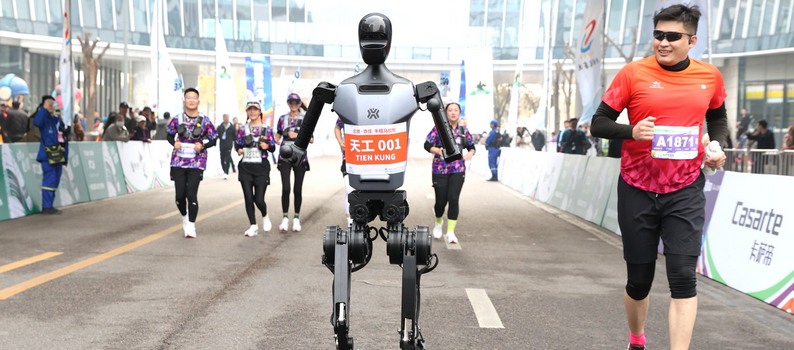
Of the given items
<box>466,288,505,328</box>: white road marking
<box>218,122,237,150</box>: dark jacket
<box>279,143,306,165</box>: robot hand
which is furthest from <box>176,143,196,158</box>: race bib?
<box>218,122,237,150</box>: dark jacket

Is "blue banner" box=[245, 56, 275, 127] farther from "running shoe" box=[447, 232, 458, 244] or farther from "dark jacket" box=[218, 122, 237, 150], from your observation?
"running shoe" box=[447, 232, 458, 244]

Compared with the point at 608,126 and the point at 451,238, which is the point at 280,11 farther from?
the point at 608,126

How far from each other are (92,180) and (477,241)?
333 inches

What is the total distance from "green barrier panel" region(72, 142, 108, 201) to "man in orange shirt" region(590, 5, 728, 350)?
43.1ft

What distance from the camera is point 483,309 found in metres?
6.65

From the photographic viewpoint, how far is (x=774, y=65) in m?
44.2

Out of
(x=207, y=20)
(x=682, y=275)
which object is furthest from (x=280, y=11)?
(x=682, y=275)

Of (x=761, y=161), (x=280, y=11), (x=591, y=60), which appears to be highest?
(x=280, y=11)

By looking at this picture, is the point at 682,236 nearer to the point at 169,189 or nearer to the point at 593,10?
the point at 593,10

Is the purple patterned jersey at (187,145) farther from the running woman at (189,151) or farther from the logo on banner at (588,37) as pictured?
the logo on banner at (588,37)

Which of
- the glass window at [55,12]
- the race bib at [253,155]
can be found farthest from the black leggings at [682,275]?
the glass window at [55,12]

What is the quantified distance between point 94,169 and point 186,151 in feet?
21.4

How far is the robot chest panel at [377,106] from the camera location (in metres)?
4.59

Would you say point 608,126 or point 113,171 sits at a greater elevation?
point 608,126
